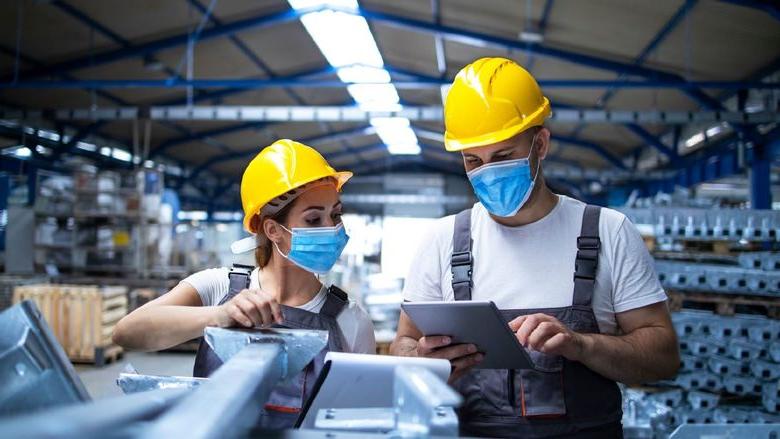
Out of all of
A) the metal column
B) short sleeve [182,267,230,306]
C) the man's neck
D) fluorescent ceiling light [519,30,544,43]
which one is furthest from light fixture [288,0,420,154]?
the man's neck

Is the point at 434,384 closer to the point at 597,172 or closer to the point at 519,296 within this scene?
the point at 519,296

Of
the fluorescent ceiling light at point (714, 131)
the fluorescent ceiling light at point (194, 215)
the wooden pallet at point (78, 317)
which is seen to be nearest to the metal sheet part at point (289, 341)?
the wooden pallet at point (78, 317)

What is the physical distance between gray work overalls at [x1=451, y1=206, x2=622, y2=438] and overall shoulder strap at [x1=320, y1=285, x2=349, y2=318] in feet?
1.94

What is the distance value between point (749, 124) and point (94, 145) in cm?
1415

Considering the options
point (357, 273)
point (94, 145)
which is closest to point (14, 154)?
point (94, 145)

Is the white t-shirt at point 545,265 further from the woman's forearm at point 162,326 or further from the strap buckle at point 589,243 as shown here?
the woman's forearm at point 162,326

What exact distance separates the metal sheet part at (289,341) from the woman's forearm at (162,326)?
2.32 ft

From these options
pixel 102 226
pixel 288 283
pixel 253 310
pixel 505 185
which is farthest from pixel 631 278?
pixel 102 226

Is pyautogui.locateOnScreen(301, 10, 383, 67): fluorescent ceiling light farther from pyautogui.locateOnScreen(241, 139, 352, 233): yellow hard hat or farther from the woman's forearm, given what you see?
the woman's forearm

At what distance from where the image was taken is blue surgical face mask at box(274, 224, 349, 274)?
2.54 metres

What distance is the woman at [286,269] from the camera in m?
2.28

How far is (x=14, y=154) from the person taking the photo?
43.4ft

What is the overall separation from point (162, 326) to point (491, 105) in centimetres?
139

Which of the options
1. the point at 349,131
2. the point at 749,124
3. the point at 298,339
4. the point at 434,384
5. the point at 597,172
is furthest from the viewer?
the point at 349,131
